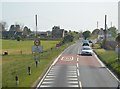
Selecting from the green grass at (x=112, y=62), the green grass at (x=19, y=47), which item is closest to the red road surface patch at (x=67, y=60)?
the green grass at (x=112, y=62)

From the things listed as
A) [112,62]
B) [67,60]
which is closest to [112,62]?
[112,62]

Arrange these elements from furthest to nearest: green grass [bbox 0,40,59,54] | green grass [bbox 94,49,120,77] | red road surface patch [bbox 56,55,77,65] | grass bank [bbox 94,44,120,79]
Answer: green grass [bbox 0,40,59,54], red road surface patch [bbox 56,55,77,65], green grass [bbox 94,49,120,77], grass bank [bbox 94,44,120,79]

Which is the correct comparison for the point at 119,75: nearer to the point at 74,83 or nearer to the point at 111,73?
the point at 111,73

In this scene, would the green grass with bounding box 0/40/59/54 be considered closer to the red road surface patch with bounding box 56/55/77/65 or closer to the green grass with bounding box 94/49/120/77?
the red road surface patch with bounding box 56/55/77/65

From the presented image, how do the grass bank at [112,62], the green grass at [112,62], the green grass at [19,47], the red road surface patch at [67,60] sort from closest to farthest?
the grass bank at [112,62], the green grass at [112,62], the red road surface patch at [67,60], the green grass at [19,47]

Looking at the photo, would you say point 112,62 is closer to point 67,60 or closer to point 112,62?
point 112,62

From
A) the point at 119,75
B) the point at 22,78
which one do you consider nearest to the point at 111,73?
the point at 119,75

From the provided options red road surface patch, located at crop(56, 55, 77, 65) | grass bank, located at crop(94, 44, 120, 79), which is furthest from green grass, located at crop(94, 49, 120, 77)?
red road surface patch, located at crop(56, 55, 77, 65)

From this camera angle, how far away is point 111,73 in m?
30.9

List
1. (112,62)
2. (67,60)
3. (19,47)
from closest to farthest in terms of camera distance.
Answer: (112,62), (67,60), (19,47)

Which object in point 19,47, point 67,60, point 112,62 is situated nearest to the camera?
point 112,62

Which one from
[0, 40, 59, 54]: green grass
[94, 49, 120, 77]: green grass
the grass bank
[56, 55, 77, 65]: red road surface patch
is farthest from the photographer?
[0, 40, 59, 54]: green grass

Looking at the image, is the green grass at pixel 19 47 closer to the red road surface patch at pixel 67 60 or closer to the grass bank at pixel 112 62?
Answer: the red road surface patch at pixel 67 60

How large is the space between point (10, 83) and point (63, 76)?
6.24 metres
